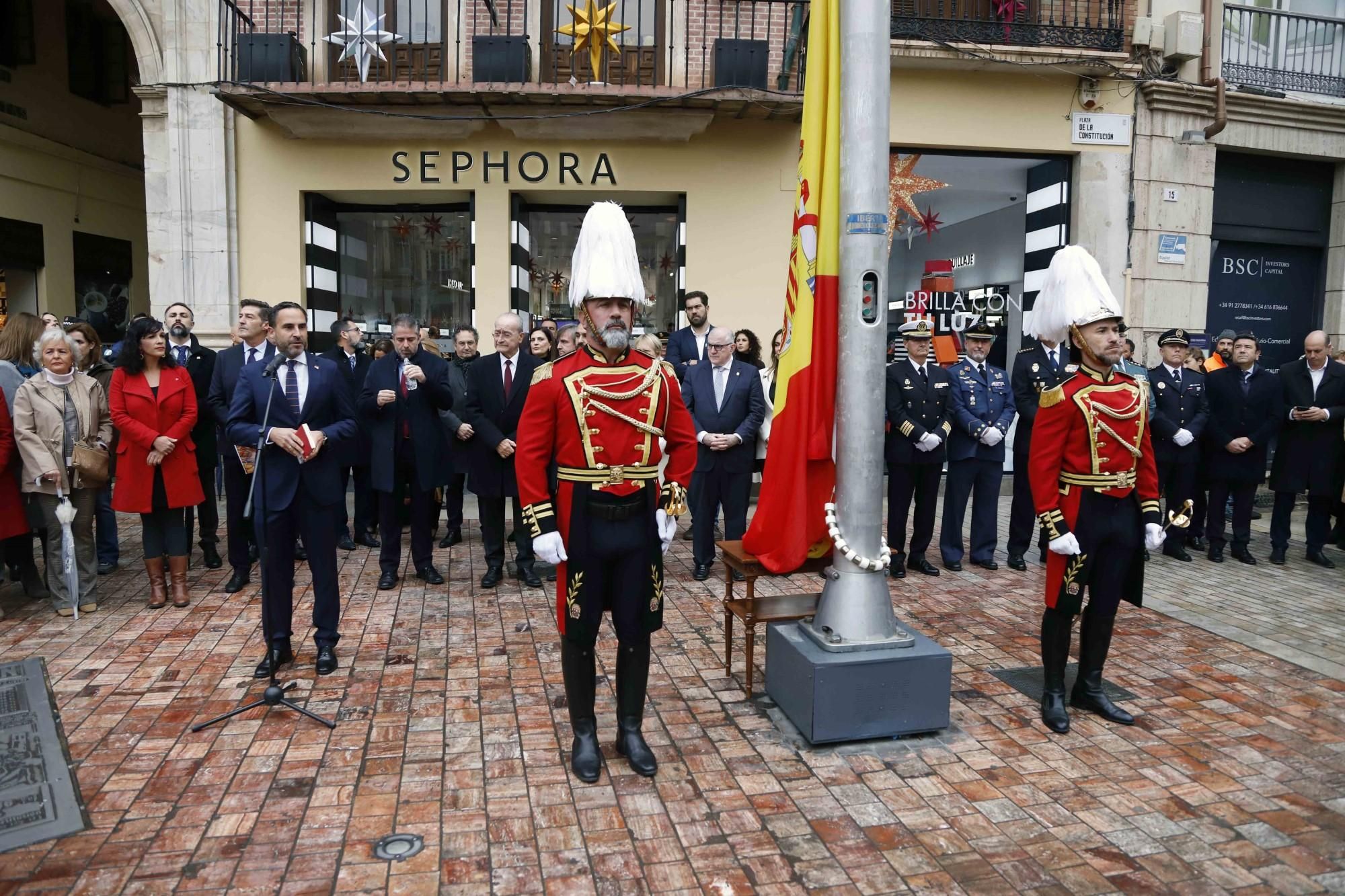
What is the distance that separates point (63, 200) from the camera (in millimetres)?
15688

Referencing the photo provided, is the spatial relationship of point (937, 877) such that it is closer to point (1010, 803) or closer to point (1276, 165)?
point (1010, 803)

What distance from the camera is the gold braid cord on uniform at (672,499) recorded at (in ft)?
13.4

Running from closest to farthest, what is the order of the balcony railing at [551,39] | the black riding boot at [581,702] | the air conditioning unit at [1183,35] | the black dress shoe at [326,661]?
1. the black riding boot at [581,702]
2. the black dress shoe at [326,661]
3. the balcony railing at [551,39]
4. the air conditioning unit at [1183,35]

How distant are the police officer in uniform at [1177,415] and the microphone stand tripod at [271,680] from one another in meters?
7.39

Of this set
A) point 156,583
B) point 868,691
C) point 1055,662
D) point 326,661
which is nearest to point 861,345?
point 868,691

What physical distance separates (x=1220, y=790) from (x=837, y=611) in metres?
1.82

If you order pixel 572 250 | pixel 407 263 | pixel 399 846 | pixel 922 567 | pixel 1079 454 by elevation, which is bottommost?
pixel 399 846

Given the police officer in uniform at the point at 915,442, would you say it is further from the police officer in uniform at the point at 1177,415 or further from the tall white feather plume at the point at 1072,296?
the tall white feather plume at the point at 1072,296

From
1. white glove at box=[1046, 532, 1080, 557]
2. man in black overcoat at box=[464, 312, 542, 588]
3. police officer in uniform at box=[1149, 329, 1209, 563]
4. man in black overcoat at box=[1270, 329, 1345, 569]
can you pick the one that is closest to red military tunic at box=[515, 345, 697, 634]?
white glove at box=[1046, 532, 1080, 557]

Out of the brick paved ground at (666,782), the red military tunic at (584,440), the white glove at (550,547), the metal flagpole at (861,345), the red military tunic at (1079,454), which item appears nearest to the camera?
the brick paved ground at (666,782)

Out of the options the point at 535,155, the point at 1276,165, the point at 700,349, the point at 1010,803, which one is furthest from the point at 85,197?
the point at 1276,165

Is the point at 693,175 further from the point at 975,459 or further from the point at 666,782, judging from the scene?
the point at 666,782

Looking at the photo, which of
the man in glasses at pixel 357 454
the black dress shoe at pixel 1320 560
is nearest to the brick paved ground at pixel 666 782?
the man in glasses at pixel 357 454

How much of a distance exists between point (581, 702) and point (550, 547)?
2.64ft
